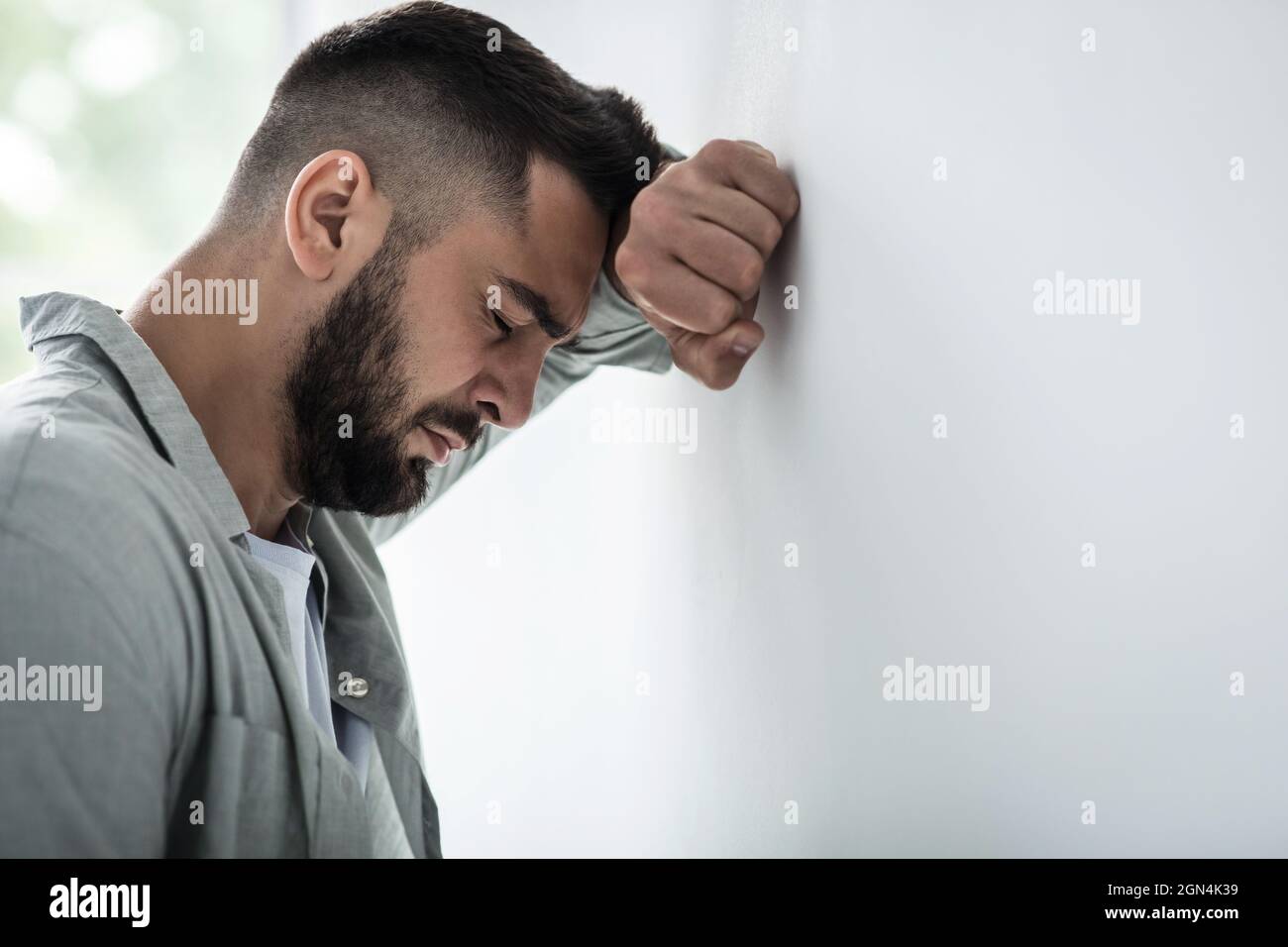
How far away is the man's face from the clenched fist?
0.11 m

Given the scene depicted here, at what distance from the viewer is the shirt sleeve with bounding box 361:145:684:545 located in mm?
1039

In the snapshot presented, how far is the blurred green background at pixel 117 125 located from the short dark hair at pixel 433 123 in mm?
1286

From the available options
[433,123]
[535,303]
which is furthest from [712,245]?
[433,123]

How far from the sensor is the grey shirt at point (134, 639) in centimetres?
58

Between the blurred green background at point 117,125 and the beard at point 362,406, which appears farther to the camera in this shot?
the blurred green background at point 117,125

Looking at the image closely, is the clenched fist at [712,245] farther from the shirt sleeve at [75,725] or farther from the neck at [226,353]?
the shirt sleeve at [75,725]

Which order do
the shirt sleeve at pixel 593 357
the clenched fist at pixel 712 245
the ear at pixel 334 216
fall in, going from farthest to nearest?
the shirt sleeve at pixel 593 357, the ear at pixel 334 216, the clenched fist at pixel 712 245

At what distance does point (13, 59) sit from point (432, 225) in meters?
1.76

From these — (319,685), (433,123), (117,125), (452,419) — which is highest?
(117,125)

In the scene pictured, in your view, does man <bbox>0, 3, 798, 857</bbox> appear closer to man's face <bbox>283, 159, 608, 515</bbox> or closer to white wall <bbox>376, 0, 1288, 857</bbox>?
man's face <bbox>283, 159, 608, 515</bbox>

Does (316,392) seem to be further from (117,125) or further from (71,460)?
(117,125)

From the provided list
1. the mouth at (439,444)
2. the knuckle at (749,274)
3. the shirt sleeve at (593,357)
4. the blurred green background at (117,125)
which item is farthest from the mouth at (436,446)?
the blurred green background at (117,125)

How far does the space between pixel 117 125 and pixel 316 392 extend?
1581 millimetres

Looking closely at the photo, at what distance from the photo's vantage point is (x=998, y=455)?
54 centimetres
